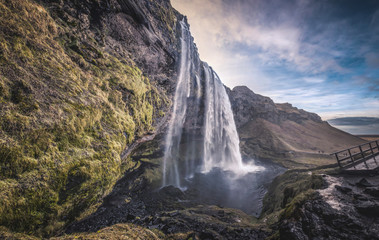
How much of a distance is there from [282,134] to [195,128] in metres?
30.2

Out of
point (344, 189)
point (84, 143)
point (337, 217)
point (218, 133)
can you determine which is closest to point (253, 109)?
point (218, 133)

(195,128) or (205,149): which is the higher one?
(195,128)

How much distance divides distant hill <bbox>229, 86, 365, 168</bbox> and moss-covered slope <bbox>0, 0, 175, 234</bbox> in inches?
1225

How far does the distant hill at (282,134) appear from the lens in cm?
3077

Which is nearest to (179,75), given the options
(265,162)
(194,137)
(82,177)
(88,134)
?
(194,137)

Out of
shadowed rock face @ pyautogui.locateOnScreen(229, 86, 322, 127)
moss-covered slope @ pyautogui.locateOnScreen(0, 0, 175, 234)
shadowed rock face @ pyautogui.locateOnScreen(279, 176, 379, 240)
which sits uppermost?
shadowed rock face @ pyautogui.locateOnScreen(229, 86, 322, 127)

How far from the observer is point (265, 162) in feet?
96.8

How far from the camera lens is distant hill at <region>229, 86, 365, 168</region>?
3077cm

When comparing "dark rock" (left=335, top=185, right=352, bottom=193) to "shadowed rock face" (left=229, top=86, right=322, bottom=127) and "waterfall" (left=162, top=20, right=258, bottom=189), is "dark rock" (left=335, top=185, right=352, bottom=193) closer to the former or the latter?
"waterfall" (left=162, top=20, right=258, bottom=189)

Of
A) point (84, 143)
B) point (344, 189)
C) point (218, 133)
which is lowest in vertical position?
point (344, 189)

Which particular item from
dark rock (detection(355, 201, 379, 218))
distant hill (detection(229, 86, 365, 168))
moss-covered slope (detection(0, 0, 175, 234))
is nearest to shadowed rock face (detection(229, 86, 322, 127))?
distant hill (detection(229, 86, 365, 168))

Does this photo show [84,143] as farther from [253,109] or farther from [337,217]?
[253,109]

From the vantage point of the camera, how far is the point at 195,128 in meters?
28.4

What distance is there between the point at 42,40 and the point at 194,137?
2642 cm
